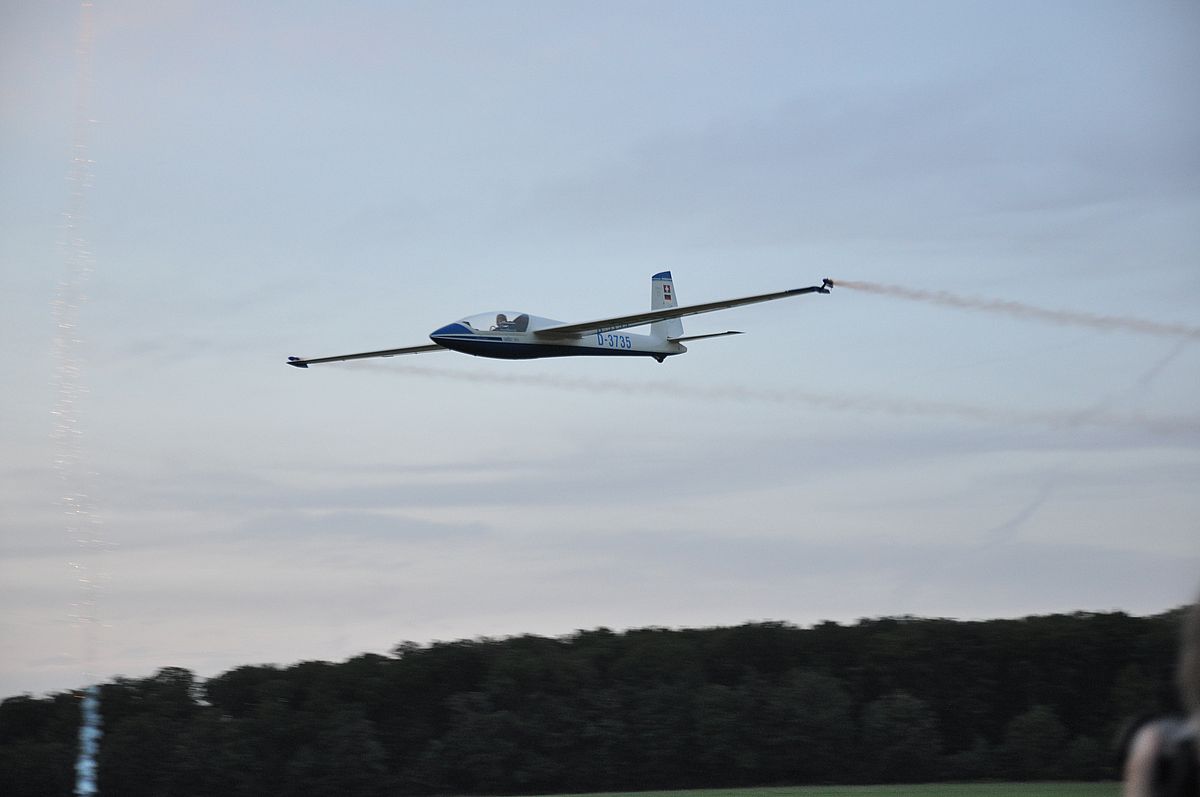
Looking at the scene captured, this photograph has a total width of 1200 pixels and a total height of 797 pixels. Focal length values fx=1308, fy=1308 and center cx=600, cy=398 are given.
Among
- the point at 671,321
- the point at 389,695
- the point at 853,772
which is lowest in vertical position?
the point at 853,772

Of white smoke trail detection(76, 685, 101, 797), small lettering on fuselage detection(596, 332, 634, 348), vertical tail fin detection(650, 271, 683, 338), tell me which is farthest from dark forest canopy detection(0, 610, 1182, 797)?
small lettering on fuselage detection(596, 332, 634, 348)

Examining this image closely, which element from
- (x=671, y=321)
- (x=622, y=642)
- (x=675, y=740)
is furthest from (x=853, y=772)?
(x=671, y=321)

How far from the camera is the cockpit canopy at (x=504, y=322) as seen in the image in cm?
4303

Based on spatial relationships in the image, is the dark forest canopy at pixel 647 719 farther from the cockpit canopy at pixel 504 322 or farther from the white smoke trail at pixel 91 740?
the cockpit canopy at pixel 504 322

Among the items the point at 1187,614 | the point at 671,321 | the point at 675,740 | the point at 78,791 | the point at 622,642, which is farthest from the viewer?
the point at 622,642

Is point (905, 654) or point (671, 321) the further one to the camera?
point (905, 654)

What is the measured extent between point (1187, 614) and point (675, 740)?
373 ft

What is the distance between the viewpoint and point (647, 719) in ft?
375

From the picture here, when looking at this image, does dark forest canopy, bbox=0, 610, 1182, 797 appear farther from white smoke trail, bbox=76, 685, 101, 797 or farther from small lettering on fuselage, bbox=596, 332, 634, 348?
small lettering on fuselage, bbox=596, 332, 634, 348

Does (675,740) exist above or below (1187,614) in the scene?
below

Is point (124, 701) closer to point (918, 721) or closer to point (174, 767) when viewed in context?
point (174, 767)

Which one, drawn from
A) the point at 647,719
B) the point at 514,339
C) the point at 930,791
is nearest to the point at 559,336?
the point at 514,339

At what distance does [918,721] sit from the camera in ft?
362

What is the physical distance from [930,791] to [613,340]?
215 feet
